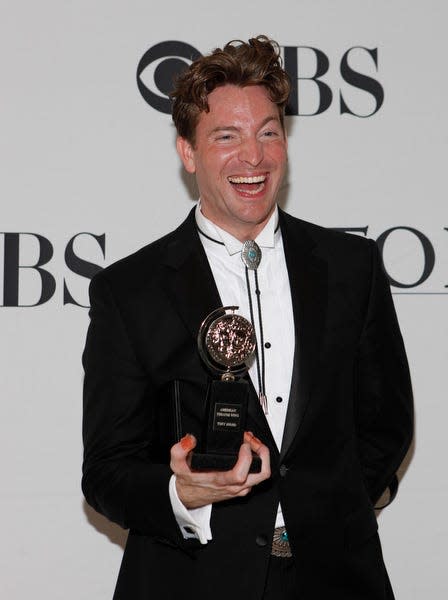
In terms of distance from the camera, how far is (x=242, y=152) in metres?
1.83

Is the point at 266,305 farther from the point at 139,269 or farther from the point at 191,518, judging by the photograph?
the point at 191,518

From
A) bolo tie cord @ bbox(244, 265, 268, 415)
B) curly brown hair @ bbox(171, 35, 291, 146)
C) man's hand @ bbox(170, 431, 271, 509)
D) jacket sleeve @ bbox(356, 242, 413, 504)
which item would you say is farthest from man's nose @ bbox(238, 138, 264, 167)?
man's hand @ bbox(170, 431, 271, 509)

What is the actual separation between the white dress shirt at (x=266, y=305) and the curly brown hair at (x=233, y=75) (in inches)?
9.2

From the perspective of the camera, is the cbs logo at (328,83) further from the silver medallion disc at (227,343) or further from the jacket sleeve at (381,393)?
the silver medallion disc at (227,343)

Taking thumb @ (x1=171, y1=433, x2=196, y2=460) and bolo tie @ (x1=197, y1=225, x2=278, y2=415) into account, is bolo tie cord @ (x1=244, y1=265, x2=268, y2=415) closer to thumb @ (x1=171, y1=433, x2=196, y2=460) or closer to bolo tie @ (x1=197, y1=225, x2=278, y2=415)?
bolo tie @ (x1=197, y1=225, x2=278, y2=415)

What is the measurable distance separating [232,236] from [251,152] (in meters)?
0.18

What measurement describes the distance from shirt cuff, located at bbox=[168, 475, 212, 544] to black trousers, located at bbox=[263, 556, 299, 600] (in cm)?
13

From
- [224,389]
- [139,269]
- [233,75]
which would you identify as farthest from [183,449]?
[233,75]

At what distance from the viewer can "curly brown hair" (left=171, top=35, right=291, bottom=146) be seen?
1.84m

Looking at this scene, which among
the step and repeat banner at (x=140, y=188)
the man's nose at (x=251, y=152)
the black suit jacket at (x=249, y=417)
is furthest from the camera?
the step and repeat banner at (x=140, y=188)

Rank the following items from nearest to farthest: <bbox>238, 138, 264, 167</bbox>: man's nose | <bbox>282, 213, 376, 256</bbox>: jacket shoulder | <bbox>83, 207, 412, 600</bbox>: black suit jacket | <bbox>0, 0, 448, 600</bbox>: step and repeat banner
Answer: <bbox>83, 207, 412, 600</bbox>: black suit jacket → <bbox>238, 138, 264, 167</bbox>: man's nose → <bbox>282, 213, 376, 256</bbox>: jacket shoulder → <bbox>0, 0, 448, 600</bbox>: step and repeat banner

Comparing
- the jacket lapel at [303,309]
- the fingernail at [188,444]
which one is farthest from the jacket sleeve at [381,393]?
the fingernail at [188,444]

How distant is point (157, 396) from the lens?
1.79 meters

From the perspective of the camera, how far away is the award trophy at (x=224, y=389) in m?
1.48
